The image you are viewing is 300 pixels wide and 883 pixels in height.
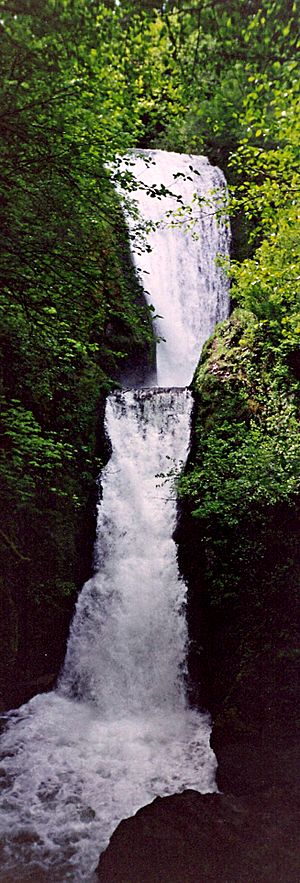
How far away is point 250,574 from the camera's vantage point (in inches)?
313

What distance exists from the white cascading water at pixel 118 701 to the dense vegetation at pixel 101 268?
505 millimetres

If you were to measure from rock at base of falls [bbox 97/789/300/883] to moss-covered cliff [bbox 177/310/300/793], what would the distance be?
70cm

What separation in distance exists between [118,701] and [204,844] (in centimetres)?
347

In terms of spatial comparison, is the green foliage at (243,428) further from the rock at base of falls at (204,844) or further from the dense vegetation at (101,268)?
the rock at base of falls at (204,844)

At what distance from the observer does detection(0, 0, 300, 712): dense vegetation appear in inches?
191

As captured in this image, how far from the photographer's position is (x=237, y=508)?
7992 mm

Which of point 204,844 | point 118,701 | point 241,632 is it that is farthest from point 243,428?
point 204,844

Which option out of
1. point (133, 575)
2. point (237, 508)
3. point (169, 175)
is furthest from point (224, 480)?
point (169, 175)

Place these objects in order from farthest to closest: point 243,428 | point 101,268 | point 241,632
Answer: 1. point 243,428
2. point 241,632
3. point 101,268

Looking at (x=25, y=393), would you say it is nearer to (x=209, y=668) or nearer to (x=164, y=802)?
(x=209, y=668)

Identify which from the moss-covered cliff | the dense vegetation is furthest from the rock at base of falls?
the dense vegetation

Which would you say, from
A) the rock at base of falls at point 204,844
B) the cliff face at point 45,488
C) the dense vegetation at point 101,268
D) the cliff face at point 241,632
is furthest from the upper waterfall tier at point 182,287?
the rock at base of falls at point 204,844

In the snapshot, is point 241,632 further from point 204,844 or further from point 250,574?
point 204,844

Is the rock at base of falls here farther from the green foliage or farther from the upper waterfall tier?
the upper waterfall tier
